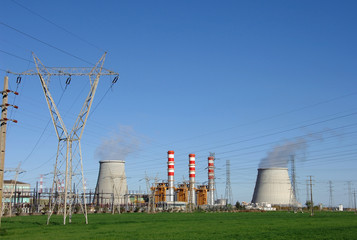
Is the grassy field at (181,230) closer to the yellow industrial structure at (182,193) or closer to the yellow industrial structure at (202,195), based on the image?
the yellow industrial structure at (182,193)

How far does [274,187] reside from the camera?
77500 mm

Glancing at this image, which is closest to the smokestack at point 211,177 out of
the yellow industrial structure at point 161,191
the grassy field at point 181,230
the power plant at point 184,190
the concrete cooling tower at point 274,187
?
the power plant at point 184,190

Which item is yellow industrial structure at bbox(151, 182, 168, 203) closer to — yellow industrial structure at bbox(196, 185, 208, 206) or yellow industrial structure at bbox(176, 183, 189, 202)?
yellow industrial structure at bbox(176, 183, 189, 202)

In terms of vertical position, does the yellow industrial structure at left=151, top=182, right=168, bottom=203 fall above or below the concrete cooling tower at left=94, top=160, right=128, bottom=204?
below

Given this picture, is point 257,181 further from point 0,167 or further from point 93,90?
point 0,167

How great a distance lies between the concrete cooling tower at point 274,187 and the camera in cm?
7675

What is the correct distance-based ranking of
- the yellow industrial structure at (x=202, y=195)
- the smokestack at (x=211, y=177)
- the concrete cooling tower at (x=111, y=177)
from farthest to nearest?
the yellow industrial structure at (x=202, y=195) → the smokestack at (x=211, y=177) → the concrete cooling tower at (x=111, y=177)

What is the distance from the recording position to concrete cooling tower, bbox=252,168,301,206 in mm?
76750

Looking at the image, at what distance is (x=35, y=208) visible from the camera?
67.8 m

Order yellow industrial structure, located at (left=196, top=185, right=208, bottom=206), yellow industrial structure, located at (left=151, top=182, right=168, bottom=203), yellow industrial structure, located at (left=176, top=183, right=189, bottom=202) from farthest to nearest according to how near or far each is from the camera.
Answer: yellow industrial structure, located at (left=196, top=185, right=208, bottom=206), yellow industrial structure, located at (left=151, top=182, right=168, bottom=203), yellow industrial structure, located at (left=176, top=183, right=189, bottom=202)

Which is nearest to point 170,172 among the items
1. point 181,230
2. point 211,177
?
point 211,177

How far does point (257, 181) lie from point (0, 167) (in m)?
66.9

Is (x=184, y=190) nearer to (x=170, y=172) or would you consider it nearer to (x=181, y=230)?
(x=170, y=172)

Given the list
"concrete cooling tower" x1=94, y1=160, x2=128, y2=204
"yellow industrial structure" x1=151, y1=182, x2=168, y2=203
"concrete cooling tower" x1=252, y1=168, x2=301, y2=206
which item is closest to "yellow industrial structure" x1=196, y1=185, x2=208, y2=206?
"yellow industrial structure" x1=151, y1=182, x2=168, y2=203
